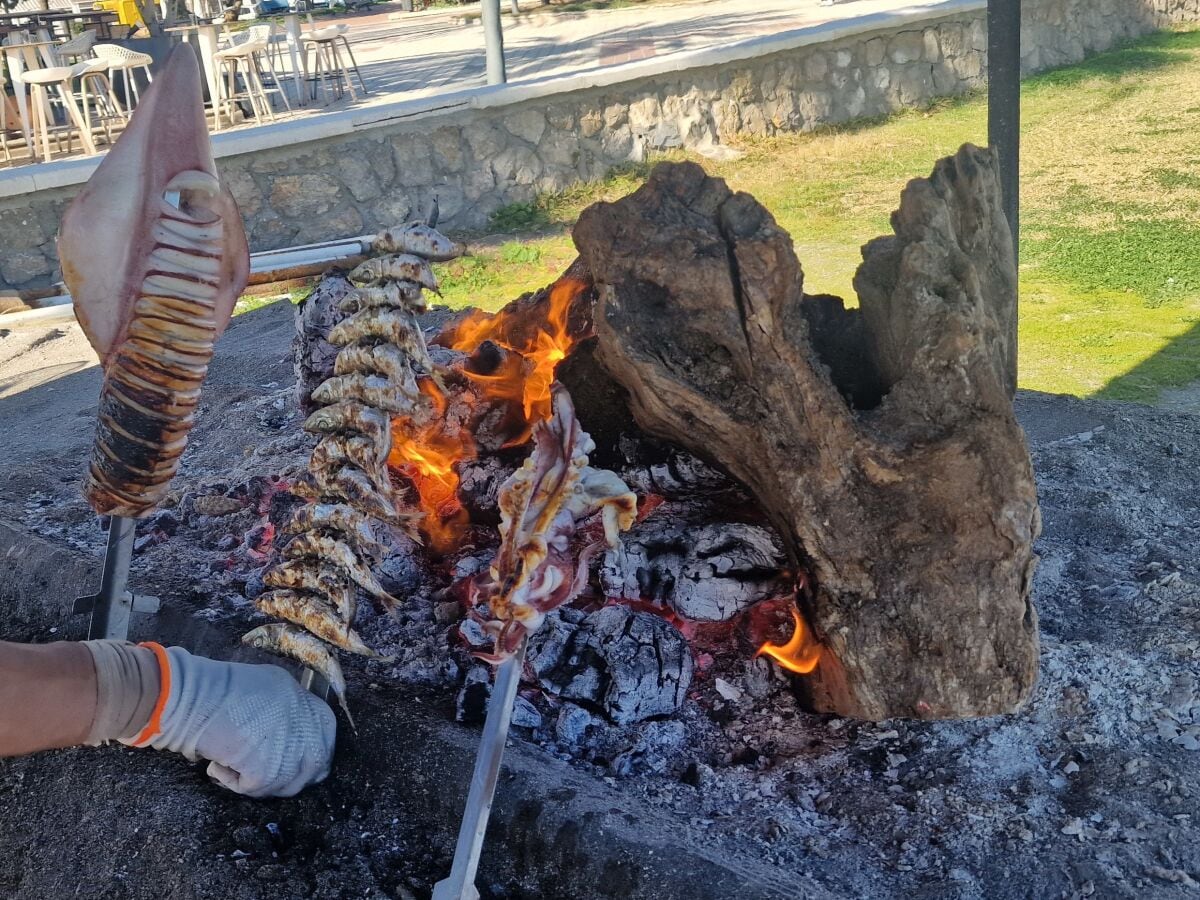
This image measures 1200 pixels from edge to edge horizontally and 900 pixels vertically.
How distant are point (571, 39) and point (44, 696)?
12083 mm

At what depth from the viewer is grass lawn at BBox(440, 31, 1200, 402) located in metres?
5.57

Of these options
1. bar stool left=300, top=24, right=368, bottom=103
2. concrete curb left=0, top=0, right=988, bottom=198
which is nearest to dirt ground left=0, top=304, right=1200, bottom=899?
concrete curb left=0, top=0, right=988, bottom=198

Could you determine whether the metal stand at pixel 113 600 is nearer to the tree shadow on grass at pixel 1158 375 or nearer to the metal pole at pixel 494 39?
the tree shadow on grass at pixel 1158 375

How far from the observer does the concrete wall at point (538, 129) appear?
25.1ft

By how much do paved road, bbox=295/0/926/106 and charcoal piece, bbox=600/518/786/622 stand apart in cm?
731

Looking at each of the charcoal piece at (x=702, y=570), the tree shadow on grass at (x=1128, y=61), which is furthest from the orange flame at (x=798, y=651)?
the tree shadow on grass at (x=1128, y=61)

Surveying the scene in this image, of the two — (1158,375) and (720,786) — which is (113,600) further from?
(1158,375)

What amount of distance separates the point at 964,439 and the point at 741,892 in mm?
938

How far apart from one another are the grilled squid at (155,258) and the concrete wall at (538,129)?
5732 mm

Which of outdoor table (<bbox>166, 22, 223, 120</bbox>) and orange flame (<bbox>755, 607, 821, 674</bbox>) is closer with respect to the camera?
orange flame (<bbox>755, 607, 821, 674</bbox>)

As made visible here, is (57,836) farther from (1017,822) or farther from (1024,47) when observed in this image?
(1024,47)

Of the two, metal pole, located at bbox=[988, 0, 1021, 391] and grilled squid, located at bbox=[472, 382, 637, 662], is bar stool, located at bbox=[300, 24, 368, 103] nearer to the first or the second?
metal pole, located at bbox=[988, 0, 1021, 391]

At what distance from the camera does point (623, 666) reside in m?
2.52

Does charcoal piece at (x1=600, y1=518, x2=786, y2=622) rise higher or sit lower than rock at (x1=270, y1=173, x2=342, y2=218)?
lower
